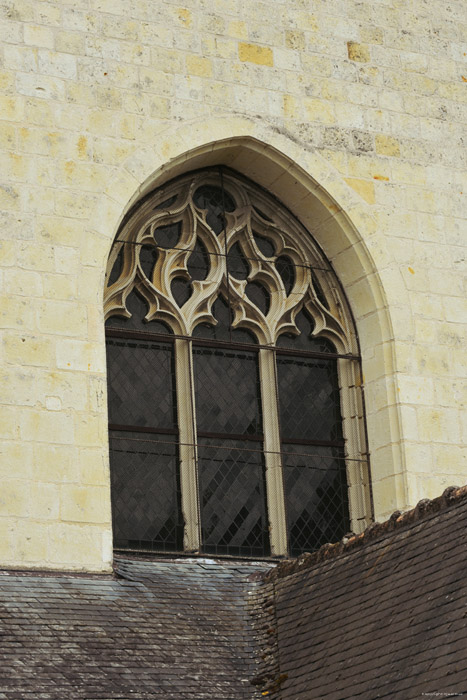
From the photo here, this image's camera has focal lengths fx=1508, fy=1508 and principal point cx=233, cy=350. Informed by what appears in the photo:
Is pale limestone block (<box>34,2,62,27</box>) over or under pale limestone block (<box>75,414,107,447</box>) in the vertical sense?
over

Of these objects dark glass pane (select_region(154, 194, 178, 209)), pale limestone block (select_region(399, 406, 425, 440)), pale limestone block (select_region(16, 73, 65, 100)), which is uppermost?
pale limestone block (select_region(16, 73, 65, 100))

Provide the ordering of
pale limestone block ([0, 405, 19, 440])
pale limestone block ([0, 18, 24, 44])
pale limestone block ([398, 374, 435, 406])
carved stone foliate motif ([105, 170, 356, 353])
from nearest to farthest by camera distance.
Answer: pale limestone block ([0, 405, 19, 440]) → pale limestone block ([0, 18, 24, 44]) → carved stone foliate motif ([105, 170, 356, 353]) → pale limestone block ([398, 374, 435, 406])

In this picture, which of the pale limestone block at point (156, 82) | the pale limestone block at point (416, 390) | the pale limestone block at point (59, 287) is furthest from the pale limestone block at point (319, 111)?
the pale limestone block at point (59, 287)

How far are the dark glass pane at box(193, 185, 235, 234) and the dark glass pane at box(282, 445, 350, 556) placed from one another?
175 centimetres

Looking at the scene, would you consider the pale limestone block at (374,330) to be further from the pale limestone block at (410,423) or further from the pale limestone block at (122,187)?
the pale limestone block at (122,187)

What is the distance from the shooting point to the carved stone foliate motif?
10.8 metres

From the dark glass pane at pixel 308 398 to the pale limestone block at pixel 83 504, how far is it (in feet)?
A: 5.95

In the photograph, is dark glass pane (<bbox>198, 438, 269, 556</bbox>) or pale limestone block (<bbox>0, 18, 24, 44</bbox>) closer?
pale limestone block (<bbox>0, 18, 24, 44</bbox>)

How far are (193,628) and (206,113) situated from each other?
3794 millimetres

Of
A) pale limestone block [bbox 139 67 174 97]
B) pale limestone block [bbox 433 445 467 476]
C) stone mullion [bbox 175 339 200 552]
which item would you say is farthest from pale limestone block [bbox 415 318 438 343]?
pale limestone block [bbox 139 67 174 97]

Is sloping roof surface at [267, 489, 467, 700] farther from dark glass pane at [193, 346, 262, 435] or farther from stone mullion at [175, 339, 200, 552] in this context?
dark glass pane at [193, 346, 262, 435]

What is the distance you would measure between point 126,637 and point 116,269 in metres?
3.02

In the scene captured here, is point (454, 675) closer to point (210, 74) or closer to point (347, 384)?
point (347, 384)

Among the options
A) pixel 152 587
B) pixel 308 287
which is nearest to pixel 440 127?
pixel 308 287
